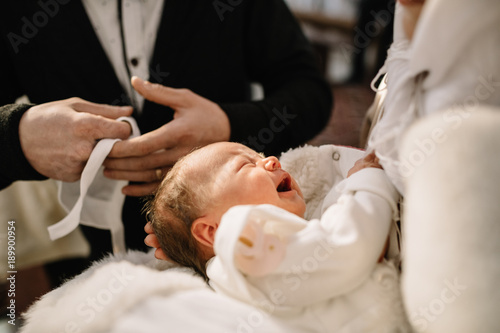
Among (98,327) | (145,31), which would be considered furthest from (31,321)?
(145,31)

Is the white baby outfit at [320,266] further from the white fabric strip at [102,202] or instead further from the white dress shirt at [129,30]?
the white dress shirt at [129,30]

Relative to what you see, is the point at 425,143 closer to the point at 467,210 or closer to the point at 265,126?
the point at 467,210

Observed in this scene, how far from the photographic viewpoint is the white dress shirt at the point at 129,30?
944mm

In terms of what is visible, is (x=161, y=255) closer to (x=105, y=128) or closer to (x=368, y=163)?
(x=105, y=128)

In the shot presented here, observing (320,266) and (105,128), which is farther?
(105,128)

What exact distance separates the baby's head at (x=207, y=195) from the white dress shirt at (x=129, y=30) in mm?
384

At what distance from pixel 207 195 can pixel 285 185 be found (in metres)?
0.16

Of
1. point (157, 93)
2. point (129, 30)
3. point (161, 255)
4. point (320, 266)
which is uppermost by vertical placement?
point (129, 30)

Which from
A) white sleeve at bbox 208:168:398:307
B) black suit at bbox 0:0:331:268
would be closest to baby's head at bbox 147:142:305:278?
white sleeve at bbox 208:168:398:307

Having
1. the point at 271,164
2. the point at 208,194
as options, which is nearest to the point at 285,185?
the point at 271,164

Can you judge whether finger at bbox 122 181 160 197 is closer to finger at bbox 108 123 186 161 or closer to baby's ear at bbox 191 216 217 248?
finger at bbox 108 123 186 161

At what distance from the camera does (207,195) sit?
25.9 inches

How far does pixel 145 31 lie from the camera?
972mm

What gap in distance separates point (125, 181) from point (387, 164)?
617 mm
